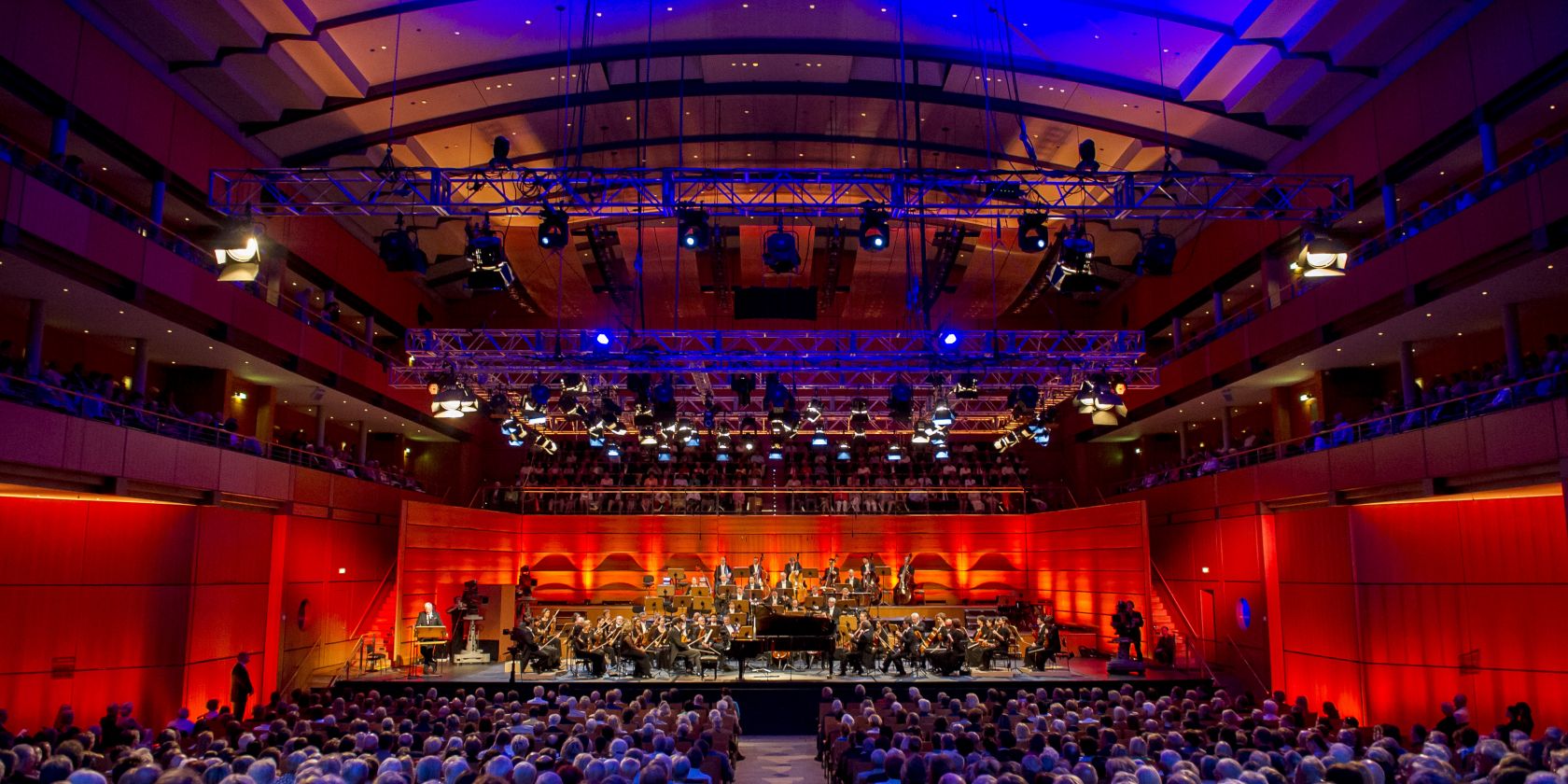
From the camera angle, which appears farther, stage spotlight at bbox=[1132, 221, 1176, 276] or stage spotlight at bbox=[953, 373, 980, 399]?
stage spotlight at bbox=[953, 373, 980, 399]

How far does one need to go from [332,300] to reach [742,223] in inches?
379

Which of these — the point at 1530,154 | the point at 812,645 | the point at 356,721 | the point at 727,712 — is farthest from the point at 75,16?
the point at 1530,154

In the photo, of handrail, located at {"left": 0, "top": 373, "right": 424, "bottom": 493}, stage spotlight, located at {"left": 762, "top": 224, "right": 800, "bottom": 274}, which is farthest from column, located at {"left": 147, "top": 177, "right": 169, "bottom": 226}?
stage spotlight, located at {"left": 762, "top": 224, "right": 800, "bottom": 274}

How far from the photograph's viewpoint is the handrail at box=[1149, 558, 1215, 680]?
21.8 metres

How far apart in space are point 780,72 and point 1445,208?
1098 centimetres

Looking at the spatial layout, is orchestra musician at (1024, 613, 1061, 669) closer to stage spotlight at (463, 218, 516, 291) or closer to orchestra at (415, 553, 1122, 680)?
orchestra at (415, 553, 1122, 680)

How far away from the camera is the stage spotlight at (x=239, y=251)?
12086 mm

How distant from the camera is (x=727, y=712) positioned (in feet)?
46.9

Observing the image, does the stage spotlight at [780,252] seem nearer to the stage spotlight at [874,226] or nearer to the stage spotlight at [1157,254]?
the stage spotlight at [874,226]

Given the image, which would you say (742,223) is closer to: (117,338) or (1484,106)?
(117,338)

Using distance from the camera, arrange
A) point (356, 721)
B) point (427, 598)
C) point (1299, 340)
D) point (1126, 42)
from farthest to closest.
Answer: point (427, 598)
point (1299, 340)
point (1126, 42)
point (356, 721)

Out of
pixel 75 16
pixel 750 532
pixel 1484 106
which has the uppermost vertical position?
pixel 75 16

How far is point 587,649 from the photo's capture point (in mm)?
19609

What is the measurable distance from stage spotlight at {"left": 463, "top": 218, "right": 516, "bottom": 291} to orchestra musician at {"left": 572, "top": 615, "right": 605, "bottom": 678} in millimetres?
7686
